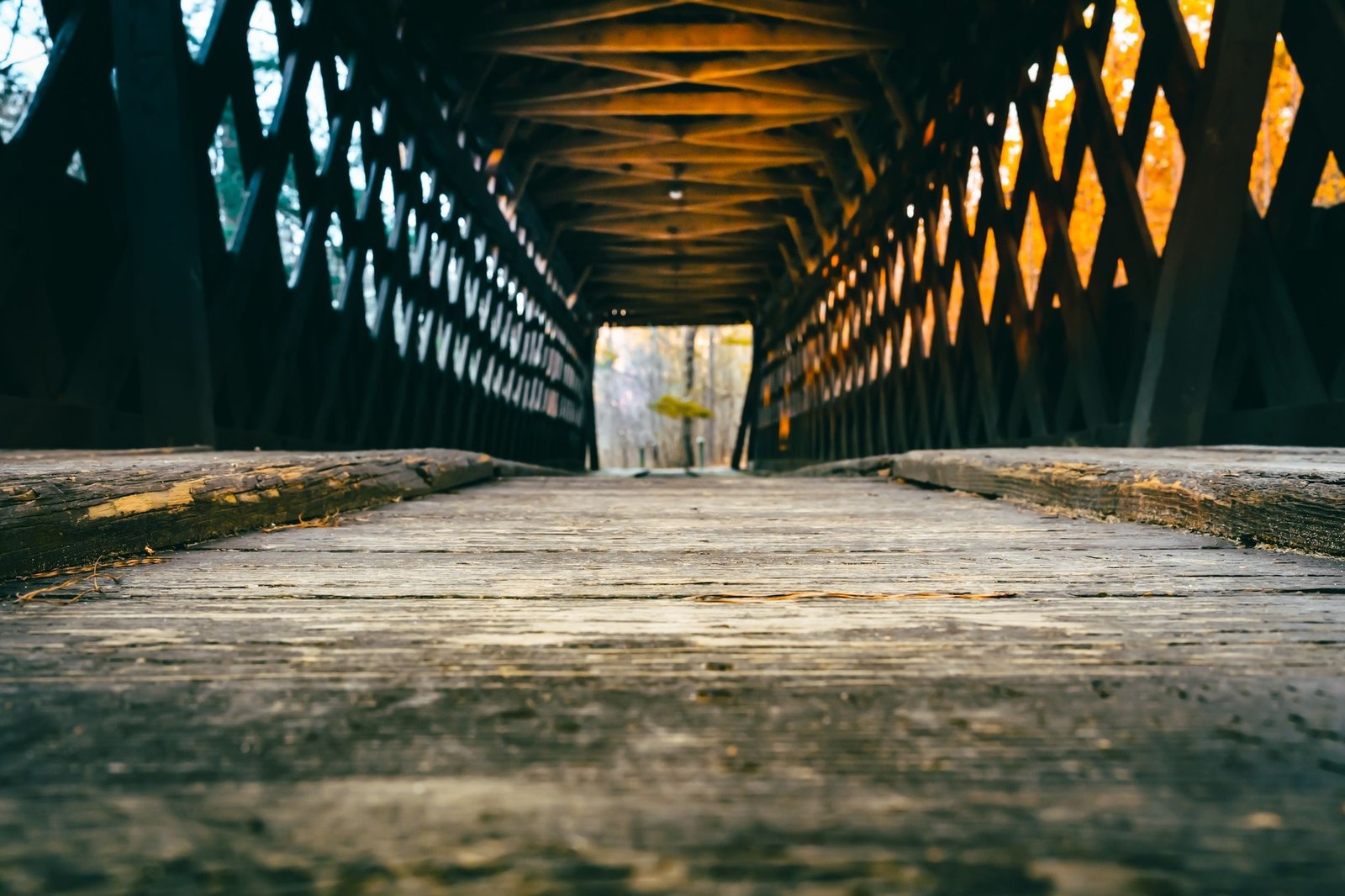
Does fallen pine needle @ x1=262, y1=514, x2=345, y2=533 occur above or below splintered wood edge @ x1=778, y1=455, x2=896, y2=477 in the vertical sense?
below

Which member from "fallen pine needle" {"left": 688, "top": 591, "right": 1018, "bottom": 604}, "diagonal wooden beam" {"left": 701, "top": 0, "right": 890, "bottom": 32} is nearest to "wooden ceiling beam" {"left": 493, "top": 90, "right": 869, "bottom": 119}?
"diagonal wooden beam" {"left": 701, "top": 0, "right": 890, "bottom": 32}

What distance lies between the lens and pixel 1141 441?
11.3 ft

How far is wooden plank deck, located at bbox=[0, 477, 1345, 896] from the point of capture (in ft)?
1.56

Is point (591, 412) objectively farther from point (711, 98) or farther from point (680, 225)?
point (711, 98)

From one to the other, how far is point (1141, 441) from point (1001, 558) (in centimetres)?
237

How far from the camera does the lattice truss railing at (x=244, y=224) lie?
3.13 metres

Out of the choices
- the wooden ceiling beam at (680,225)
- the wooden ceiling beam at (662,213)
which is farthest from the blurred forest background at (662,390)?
the wooden ceiling beam at (662,213)

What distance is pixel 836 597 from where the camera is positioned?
1.17 meters

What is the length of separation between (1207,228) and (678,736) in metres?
3.46

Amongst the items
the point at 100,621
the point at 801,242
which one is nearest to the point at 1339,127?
the point at 100,621

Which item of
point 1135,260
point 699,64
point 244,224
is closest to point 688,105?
point 699,64

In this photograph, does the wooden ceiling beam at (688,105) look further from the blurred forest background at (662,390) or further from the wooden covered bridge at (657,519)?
the blurred forest background at (662,390)

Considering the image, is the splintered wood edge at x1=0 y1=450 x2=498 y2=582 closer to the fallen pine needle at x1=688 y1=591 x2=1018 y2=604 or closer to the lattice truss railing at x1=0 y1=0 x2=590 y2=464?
the fallen pine needle at x1=688 y1=591 x2=1018 y2=604

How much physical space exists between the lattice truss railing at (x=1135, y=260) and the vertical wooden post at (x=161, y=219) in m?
3.95
